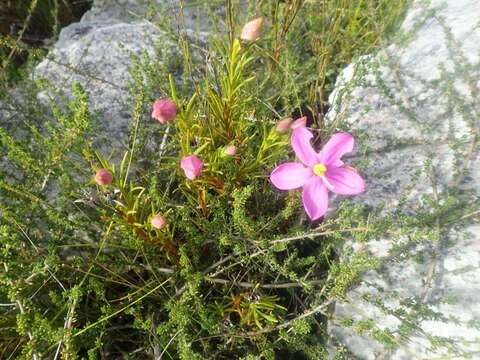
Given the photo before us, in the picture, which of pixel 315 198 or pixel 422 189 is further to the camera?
pixel 422 189

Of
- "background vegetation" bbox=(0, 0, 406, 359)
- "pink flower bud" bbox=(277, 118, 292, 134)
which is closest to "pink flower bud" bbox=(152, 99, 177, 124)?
"background vegetation" bbox=(0, 0, 406, 359)

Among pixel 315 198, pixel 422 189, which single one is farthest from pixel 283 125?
pixel 422 189

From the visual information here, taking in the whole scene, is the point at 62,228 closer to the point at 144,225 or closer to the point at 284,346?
the point at 144,225

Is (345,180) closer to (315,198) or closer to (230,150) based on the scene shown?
(315,198)

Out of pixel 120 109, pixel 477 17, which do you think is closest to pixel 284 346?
pixel 120 109

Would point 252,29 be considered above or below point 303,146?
above

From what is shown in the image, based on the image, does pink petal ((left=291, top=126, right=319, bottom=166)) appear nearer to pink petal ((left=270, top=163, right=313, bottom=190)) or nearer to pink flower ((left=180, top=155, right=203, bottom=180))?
pink petal ((left=270, top=163, right=313, bottom=190))

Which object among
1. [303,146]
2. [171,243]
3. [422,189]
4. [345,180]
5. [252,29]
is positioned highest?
[252,29]

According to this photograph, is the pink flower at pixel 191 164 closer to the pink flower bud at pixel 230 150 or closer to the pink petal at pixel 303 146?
the pink flower bud at pixel 230 150
